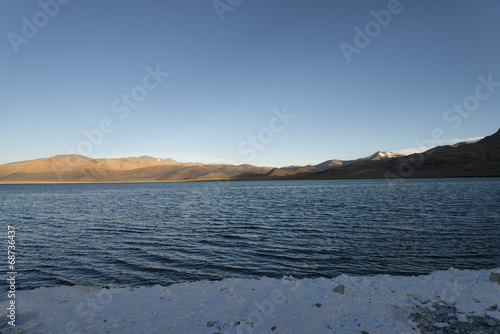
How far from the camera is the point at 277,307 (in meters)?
9.95

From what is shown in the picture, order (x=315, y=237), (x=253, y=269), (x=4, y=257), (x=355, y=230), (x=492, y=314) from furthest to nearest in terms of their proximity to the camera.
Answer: (x=355, y=230)
(x=315, y=237)
(x=4, y=257)
(x=253, y=269)
(x=492, y=314)

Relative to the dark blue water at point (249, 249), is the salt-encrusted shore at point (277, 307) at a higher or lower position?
higher

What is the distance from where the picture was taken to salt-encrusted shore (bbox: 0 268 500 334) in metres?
8.44

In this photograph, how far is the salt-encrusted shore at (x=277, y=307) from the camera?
844 centimetres

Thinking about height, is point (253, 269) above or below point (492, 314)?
below

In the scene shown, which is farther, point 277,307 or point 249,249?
point 249,249

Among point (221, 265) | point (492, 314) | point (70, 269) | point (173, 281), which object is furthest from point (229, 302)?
point (70, 269)

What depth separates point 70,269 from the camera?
17141 mm

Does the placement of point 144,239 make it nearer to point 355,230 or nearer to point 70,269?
point 70,269

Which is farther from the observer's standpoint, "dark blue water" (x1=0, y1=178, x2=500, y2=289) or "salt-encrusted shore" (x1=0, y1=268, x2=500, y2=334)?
"dark blue water" (x1=0, y1=178, x2=500, y2=289)

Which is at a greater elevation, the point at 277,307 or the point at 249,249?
the point at 277,307

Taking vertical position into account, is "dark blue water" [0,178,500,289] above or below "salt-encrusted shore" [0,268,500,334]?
below

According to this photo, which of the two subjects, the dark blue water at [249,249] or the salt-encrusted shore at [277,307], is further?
the dark blue water at [249,249]

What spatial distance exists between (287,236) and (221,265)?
9.57 m
